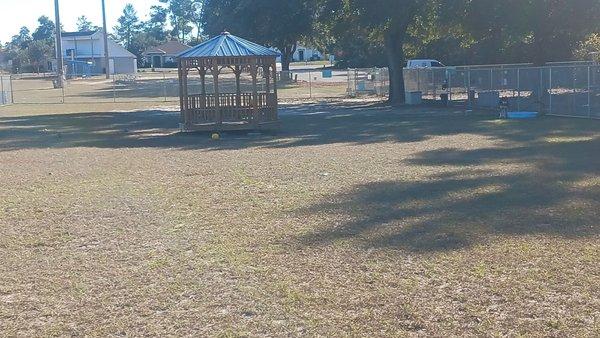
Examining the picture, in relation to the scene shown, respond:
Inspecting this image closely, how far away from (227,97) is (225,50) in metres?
2.02

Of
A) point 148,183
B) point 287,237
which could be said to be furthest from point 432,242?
point 148,183

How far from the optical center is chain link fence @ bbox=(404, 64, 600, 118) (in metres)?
29.0

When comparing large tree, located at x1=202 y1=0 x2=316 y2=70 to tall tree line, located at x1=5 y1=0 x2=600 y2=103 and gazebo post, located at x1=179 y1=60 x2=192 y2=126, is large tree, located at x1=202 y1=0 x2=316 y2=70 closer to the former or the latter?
tall tree line, located at x1=5 y1=0 x2=600 y2=103

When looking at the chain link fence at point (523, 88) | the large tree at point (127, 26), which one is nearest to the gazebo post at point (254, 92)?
the chain link fence at point (523, 88)

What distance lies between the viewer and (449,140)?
2298cm

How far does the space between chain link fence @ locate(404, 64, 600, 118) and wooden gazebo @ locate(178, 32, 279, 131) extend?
965cm

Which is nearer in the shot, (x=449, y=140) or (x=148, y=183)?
(x=148, y=183)

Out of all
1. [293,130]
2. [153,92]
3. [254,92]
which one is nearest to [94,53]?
[153,92]

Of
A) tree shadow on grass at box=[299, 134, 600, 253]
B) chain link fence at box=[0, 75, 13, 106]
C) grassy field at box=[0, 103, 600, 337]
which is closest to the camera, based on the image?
grassy field at box=[0, 103, 600, 337]

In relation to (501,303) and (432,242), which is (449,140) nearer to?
(432,242)

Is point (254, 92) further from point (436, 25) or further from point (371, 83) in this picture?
point (371, 83)

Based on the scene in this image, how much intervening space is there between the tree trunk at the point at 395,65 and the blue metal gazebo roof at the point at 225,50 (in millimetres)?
16765

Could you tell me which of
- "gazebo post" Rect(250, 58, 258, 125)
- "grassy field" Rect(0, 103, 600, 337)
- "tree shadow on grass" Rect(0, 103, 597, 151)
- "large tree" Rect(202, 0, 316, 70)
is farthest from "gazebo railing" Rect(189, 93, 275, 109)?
"large tree" Rect(202, 0, 316, 70)

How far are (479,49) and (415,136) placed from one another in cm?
3701
